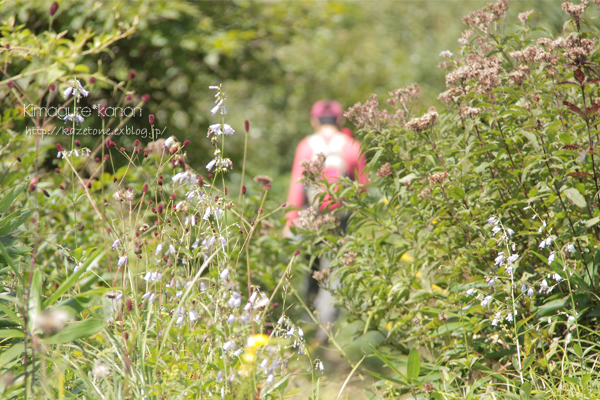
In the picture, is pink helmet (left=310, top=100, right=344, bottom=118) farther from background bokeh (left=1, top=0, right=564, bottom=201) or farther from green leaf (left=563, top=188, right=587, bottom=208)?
green leaf (left=563, top=188, right=587, bottom=208)

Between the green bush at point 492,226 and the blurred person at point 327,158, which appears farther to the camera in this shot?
the blurred person at point 327,158

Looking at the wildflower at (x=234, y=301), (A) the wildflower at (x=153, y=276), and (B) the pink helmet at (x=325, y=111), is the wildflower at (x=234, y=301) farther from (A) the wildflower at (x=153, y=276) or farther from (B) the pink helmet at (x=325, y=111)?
(B) the pink helmet at (x=325, y=111)

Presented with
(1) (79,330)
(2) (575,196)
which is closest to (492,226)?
(2) (575,196)

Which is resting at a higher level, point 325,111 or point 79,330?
point 79,330

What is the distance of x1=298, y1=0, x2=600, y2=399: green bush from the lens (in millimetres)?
2199

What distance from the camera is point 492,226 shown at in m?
2.35

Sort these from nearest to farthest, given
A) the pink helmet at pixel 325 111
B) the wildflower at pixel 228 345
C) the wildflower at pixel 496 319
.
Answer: the wildflower at pixel 228 345
the wildflower at pixel 496 319
the pink helmet at pixel 325 111

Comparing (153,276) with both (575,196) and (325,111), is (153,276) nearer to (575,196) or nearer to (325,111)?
(575,196)

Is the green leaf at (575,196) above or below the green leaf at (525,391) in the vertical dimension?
above

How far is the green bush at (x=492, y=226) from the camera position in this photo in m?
2.20

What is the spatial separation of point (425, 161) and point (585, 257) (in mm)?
881

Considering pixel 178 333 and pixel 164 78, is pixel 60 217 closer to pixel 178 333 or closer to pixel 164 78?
pixel 178 333

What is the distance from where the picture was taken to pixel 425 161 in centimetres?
265

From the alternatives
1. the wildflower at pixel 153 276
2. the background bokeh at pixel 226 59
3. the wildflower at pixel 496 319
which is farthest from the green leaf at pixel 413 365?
the background bokeh at pixel 226 59
